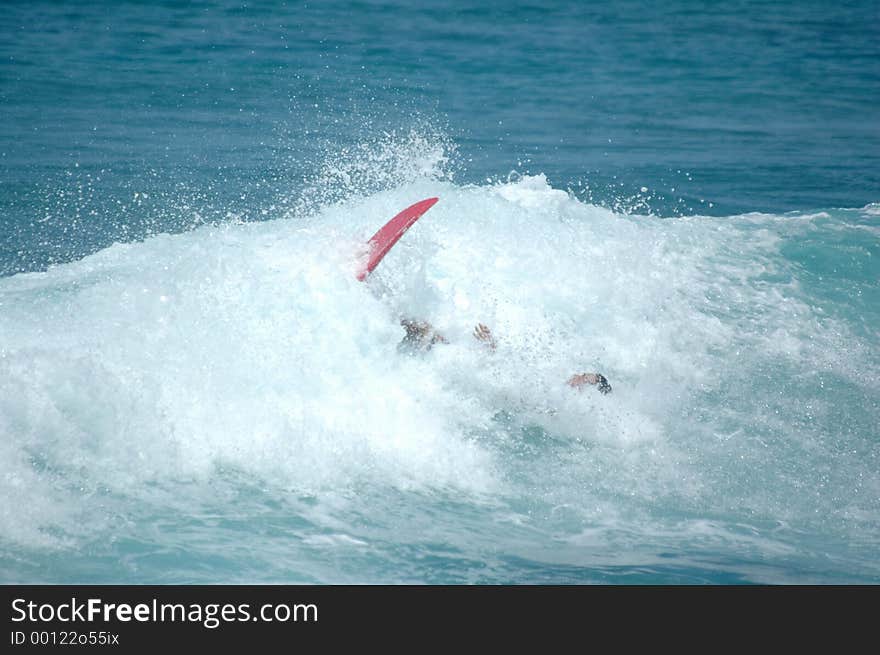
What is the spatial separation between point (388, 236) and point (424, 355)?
92cm

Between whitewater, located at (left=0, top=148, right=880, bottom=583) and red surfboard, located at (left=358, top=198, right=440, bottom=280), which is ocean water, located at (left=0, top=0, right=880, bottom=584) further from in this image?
red surfboard, located at (left=358, top=198, right=440, bottom=280)

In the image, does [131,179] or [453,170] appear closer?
[131,179]

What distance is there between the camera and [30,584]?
4336 mm

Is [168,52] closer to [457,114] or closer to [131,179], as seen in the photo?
[457,114]

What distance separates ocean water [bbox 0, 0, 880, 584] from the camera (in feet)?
16.4

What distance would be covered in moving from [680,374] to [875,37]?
17.1 meters

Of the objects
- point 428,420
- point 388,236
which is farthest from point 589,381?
point 388,236

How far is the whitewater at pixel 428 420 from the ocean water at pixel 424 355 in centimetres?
2

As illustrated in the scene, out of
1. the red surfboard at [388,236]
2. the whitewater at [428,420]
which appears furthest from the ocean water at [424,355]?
the red surfboard at [388,236]

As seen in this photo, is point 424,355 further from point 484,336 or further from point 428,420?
point 428,420

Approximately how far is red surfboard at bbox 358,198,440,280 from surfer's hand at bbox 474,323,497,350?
79 centimetres

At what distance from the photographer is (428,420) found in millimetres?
5945

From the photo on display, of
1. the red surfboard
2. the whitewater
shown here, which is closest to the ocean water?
the whitewater

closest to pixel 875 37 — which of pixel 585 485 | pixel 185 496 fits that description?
pixel 585 485
